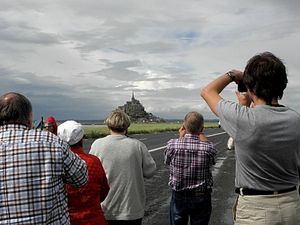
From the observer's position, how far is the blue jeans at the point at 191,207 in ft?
17.5

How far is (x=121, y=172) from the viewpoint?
4.81m

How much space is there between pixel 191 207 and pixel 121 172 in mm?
1049

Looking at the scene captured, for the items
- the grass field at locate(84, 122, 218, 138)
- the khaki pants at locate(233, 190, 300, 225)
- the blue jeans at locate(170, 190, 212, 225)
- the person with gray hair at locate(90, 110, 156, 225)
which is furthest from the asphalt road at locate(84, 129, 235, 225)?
the grass field at locate(84, 122, 218, 138)

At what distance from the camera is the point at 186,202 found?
534cm

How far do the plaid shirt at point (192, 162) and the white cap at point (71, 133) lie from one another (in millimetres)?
1520

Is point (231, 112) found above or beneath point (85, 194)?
above

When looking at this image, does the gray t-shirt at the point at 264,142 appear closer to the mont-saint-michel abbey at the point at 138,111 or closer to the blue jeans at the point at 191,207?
the blue jeans at the point at 191,207

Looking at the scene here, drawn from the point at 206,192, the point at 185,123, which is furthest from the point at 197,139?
the point at 206,192

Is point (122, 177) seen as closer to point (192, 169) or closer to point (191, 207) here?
point (192, 169)

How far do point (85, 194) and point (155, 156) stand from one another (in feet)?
54.1

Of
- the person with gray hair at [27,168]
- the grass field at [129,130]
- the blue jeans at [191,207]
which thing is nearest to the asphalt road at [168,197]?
the blue jeans at [191,207]

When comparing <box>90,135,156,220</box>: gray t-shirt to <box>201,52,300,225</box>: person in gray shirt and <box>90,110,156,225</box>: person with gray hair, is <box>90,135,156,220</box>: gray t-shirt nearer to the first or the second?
<box>90,110,156,225</box>: person with gray hair

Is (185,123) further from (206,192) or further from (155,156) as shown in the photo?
(155,156)

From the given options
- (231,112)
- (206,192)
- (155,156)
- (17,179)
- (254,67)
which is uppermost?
(254,67)
